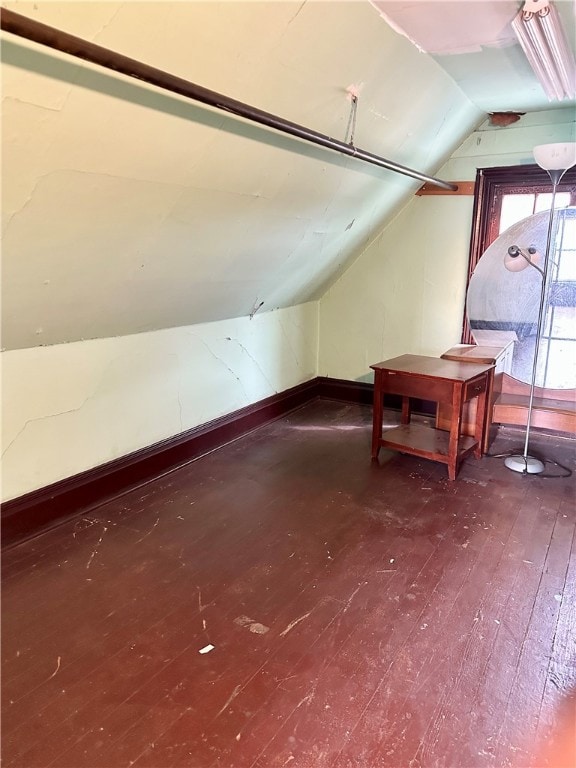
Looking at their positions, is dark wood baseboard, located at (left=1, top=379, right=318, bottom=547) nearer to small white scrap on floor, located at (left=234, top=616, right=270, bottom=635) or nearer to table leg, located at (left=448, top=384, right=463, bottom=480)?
small white scrap on floor, located at (left=234, top=616, right=270, bottom=635)

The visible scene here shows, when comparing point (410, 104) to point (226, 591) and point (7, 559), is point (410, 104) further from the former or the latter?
point (7, 559)

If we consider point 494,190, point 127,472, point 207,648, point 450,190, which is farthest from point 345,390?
point 207,648

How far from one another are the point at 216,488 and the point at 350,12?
2.27 m

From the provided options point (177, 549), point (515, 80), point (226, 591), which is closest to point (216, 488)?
point (177, 549)

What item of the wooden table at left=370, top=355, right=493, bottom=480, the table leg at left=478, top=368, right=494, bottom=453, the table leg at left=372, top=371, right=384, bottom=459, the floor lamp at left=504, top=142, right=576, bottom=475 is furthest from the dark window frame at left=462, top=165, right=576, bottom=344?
the table leg at left=372, top=371, right=384, bottom=459

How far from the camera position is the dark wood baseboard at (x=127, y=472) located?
2381 mm

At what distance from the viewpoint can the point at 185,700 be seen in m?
1.57

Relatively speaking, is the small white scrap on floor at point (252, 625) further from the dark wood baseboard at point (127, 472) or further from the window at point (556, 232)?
the window at point (556, 232)

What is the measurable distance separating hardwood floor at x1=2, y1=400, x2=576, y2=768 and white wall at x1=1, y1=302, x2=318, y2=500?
1.03ft

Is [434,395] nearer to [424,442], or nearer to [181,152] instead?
[424,442]

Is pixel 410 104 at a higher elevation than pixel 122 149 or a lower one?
higher

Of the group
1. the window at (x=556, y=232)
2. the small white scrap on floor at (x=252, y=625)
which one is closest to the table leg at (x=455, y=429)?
the window at (x=556, y=232)

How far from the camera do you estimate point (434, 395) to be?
307 cm

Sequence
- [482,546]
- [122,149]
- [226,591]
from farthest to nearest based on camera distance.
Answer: [482,546] → [226,591] → [122,149]
